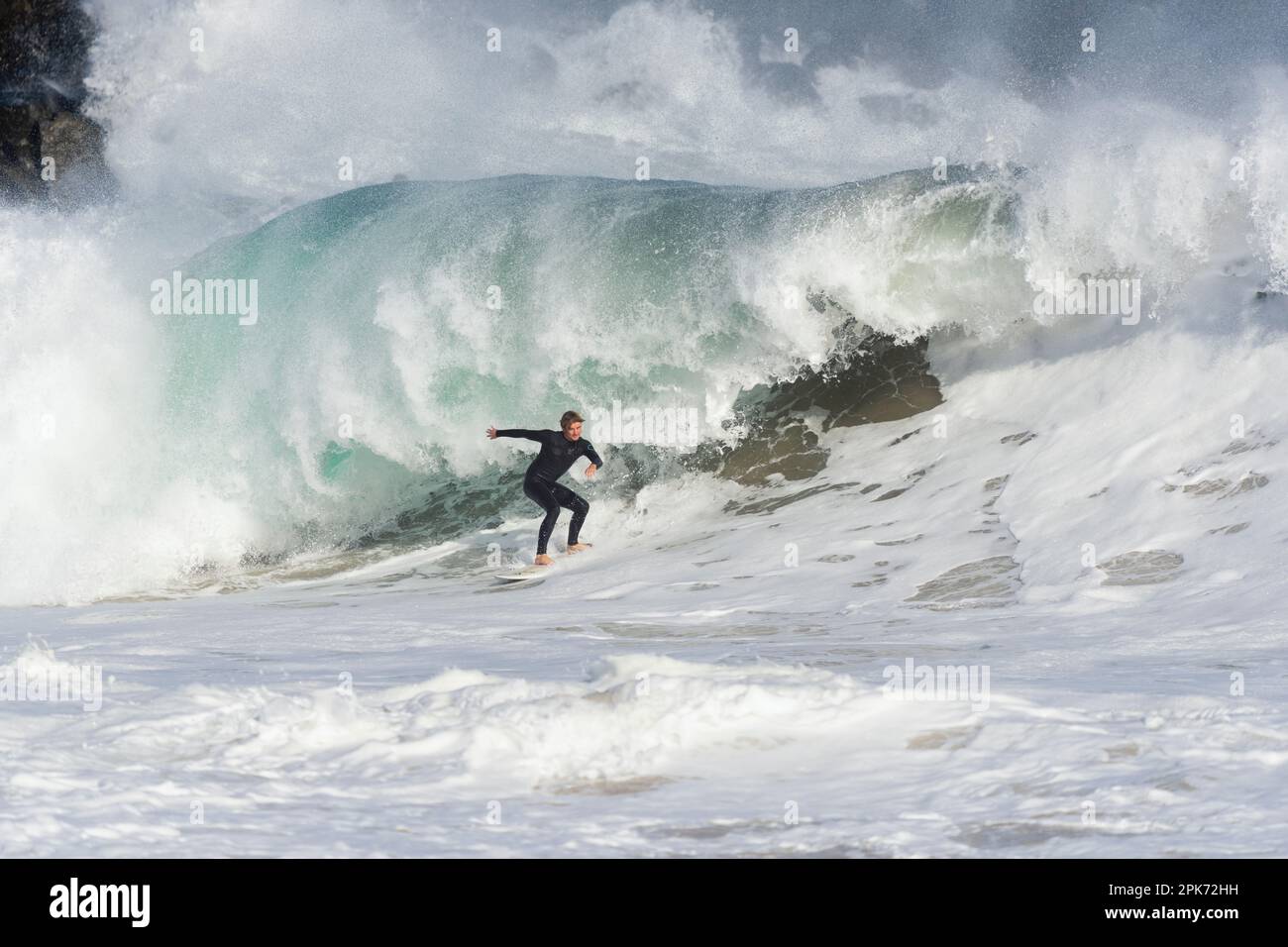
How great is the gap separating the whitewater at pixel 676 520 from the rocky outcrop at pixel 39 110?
12342mm

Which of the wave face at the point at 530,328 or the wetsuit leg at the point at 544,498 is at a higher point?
the wave face at the point at 530,328

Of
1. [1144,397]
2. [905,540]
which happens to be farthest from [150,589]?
[1144,397]

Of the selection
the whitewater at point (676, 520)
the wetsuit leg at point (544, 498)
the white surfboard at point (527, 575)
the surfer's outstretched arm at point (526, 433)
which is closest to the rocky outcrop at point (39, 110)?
the whitewater at point (676, 520)

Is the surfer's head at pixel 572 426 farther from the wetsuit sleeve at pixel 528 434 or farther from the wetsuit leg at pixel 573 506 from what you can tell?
the wetsuit leg at pixel 573 506

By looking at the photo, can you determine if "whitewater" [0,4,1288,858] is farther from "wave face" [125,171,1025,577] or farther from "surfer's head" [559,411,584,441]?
"surfer's head" [559,411,584,441]

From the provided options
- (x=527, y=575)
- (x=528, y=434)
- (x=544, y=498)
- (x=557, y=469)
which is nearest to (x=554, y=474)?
(x=557, y=469)

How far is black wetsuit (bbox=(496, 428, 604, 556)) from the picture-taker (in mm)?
9797

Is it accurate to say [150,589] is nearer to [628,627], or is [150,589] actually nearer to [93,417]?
[93,417]

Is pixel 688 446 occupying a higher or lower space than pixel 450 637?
higher

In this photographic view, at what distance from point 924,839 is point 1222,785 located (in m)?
0.88

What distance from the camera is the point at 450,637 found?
22.8 feet

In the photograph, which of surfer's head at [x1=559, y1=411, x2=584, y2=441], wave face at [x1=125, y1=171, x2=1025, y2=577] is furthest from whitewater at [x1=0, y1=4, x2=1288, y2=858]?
surfer's head at [x1=559, y1=411, x2=584, y2=441]

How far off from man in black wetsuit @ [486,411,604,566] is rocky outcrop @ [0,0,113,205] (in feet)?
73.2

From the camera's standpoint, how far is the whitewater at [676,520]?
3.58 meters
